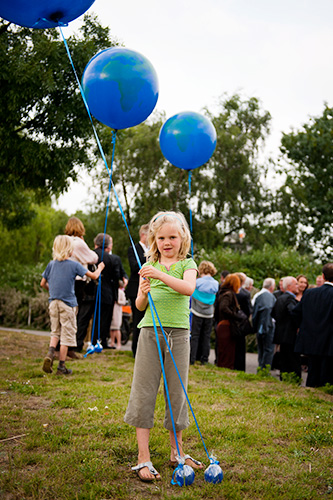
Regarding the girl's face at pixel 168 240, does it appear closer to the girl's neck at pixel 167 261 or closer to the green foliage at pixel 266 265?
the girl's neck at pixel 167 261

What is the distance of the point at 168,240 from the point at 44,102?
7.22 metres

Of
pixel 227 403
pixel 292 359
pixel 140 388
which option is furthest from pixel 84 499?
pixel 292 359

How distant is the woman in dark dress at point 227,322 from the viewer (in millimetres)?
8352

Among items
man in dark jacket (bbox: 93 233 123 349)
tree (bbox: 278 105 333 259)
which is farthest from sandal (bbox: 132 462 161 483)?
tree (bbox: 278 105 333 259)

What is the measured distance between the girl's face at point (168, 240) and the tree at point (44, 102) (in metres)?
6.61

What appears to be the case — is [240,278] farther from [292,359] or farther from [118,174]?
[118,174]

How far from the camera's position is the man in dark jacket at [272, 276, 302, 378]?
7949mm

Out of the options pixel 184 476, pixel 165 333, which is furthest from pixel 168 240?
pixel 184 476

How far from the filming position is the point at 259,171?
33.0 meters

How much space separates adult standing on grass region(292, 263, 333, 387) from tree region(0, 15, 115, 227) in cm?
547

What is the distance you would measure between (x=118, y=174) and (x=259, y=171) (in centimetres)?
967

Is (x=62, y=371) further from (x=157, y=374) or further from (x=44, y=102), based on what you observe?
(x=44, y=102)

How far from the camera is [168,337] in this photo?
3.35 metres

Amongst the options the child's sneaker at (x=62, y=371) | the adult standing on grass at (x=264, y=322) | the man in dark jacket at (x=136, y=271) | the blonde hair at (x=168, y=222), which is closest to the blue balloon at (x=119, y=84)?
the blonde hair at (x=168, y=222)
